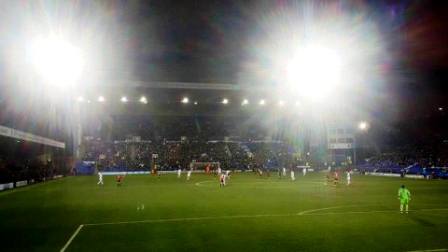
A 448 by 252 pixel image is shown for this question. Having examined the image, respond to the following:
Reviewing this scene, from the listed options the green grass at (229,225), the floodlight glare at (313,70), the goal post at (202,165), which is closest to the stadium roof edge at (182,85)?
the floodlight glare at (313,70)

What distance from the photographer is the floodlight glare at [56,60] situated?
33.9m

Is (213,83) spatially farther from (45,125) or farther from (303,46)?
(45,125)

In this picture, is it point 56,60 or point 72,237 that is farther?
point 56,60

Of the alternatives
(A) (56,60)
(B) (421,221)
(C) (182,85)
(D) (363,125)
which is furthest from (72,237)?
(D) (363,125)

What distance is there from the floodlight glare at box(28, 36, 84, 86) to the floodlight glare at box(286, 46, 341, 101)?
18737 mm

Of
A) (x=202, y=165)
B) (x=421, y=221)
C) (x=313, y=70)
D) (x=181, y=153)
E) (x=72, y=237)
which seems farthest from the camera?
(x=181, y=153)

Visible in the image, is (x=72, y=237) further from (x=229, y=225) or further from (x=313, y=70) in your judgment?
(x=313, y=70)

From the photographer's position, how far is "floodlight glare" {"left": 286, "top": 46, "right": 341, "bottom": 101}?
34938mm

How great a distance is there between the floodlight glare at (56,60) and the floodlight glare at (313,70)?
61.5 feet

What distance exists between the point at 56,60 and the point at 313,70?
2474 cm

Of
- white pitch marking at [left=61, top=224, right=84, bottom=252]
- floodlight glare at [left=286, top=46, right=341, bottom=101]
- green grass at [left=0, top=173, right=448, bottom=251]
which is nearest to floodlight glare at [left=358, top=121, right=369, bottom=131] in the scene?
floodlight glare at [left=286, top=46, right=341, bottom=101]

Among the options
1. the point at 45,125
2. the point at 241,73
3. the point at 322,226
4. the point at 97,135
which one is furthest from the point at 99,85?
the point at 322,226

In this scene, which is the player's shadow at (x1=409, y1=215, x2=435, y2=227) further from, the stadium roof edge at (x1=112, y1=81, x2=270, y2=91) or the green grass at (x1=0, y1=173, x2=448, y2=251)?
the stadium roof edge at (x1=112, y1=81, x2=270, y2=91)

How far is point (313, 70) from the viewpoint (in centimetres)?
4194
